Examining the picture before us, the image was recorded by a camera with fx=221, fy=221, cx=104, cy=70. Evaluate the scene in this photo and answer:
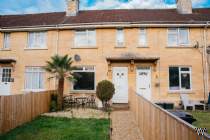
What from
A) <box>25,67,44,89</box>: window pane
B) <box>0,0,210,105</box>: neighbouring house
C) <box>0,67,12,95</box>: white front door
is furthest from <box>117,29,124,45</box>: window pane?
<box>0,67,12,95</box>: white front door

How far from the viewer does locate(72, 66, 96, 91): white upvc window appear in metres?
17.1

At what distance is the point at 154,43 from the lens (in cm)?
1702

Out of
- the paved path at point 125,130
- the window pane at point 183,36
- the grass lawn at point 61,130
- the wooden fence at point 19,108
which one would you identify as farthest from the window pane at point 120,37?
the grass lawn at point 61,130

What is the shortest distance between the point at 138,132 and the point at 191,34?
11.1 metres

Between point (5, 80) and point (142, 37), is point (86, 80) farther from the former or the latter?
point (5, 80)

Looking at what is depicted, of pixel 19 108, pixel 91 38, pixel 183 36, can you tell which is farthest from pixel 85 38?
pixel 19 108

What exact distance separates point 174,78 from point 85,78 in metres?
6.78

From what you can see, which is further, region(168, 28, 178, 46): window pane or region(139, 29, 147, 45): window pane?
region(139, 29, 147, 45): window pane

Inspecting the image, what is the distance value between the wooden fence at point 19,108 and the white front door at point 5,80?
255 inches

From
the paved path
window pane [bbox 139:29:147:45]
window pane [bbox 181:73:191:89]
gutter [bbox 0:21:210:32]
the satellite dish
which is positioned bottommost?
the paved path

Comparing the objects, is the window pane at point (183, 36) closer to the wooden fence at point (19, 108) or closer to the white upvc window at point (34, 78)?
the wooden fence at point (19, 108)

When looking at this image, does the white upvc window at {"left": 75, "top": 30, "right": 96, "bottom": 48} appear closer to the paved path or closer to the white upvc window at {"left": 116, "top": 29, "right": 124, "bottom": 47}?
the white upvc window at {"left": 116, "top": 29, "right": 124, "bottom": 47}

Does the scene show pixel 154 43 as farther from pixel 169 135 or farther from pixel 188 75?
pixel 169 135

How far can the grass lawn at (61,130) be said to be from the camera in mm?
7836
